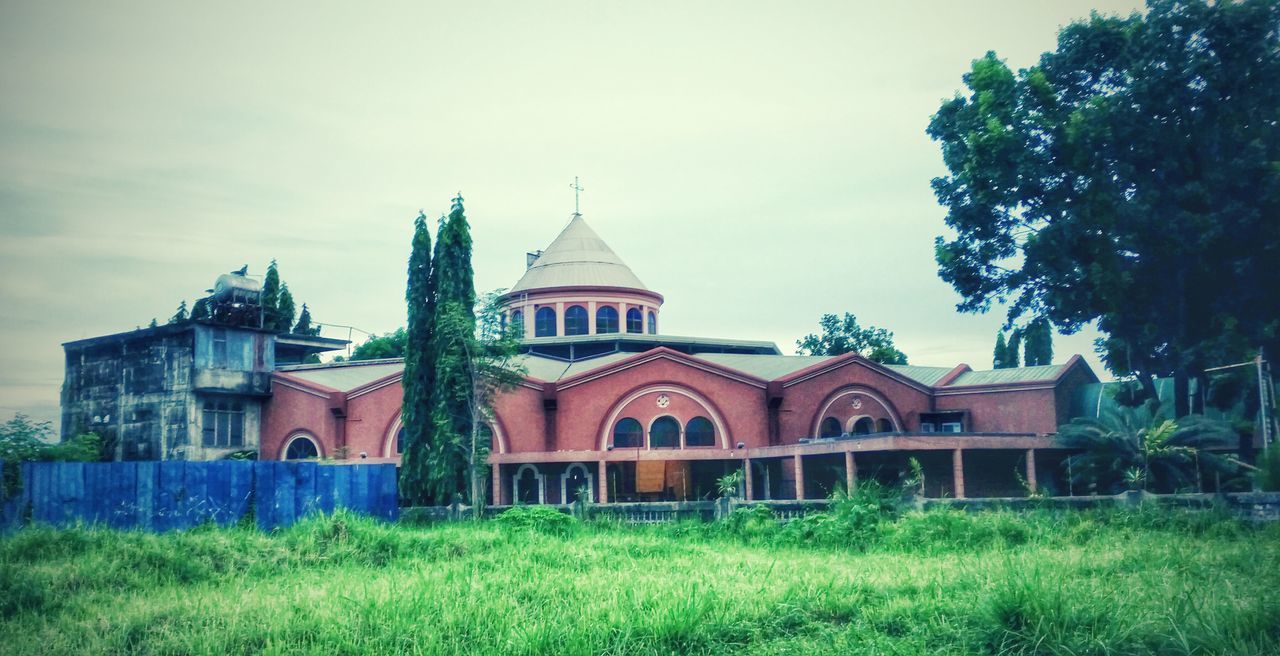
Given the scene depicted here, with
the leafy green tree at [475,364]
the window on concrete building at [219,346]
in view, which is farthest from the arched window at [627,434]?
the window on concrete building at [219,346]

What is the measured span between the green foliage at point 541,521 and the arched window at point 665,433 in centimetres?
1090

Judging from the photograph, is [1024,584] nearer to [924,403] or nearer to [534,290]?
[924,403]

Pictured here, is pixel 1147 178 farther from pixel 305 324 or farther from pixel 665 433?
pixel 305 324

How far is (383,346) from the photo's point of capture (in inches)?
1924

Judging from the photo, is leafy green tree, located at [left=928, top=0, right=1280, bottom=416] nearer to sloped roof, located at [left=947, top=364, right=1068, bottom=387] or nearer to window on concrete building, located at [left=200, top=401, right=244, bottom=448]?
sloped roof, located at [left=947, top=364, right=1068, bottom=387]

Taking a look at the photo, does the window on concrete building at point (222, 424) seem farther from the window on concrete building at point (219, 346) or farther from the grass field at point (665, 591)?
the grass field at point (665, 591)

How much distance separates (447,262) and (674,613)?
1884 centimetres

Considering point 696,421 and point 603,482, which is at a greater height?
point 696,421

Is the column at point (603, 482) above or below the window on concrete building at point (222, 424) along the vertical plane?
below

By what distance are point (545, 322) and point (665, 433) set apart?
9599 mm

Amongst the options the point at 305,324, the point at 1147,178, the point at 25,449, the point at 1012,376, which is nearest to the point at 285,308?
the point at 305,324

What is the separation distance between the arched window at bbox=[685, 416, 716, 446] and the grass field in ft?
47.3

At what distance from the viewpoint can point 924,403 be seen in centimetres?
3403

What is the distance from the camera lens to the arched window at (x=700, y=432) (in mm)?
30734
